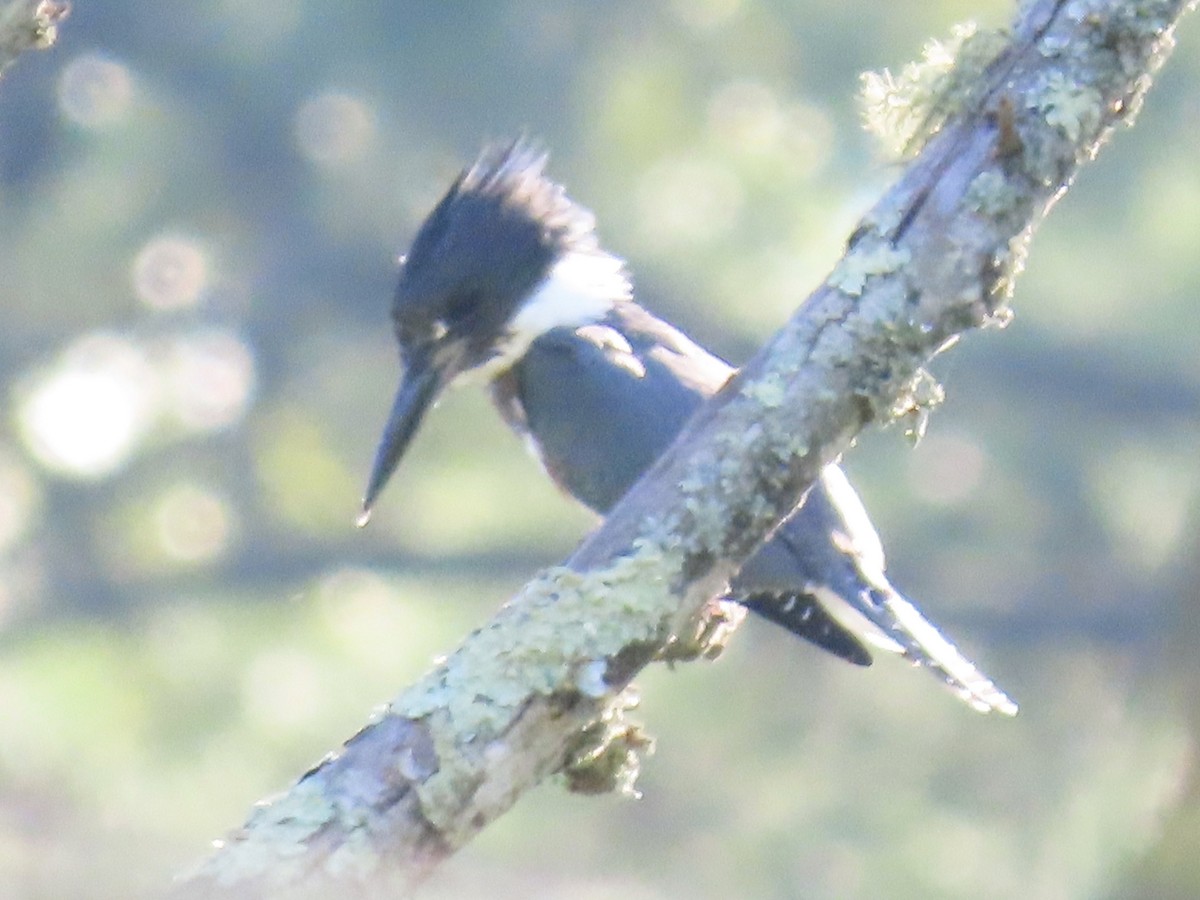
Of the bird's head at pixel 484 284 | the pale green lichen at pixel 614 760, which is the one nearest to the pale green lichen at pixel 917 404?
the pale green lichen at pixel 614 760

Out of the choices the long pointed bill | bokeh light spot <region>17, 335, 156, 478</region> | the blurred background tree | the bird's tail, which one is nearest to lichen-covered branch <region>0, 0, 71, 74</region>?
the long pointed bill

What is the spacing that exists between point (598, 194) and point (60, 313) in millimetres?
1533

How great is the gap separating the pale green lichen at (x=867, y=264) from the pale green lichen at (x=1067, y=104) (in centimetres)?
19

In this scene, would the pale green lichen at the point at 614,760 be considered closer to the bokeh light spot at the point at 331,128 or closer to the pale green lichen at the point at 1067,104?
the pale green lichen at the point at 1067,104

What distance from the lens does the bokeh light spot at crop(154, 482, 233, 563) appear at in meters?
5.77

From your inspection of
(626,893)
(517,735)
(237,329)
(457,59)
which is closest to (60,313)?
(237,329)

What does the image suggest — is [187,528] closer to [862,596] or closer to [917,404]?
[862,596]

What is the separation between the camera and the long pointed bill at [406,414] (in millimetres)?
3156

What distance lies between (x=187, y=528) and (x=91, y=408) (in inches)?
17.3

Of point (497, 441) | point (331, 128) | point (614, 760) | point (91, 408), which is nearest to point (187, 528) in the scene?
point (91, 408)

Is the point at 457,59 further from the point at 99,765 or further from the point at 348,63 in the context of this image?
the point at 99,765

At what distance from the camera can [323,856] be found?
5.98 ft

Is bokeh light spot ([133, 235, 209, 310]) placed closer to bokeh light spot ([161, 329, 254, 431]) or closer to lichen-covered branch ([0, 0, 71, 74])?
bokeh light spot ([161, 329, 254, 431])

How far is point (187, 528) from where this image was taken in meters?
5.80
